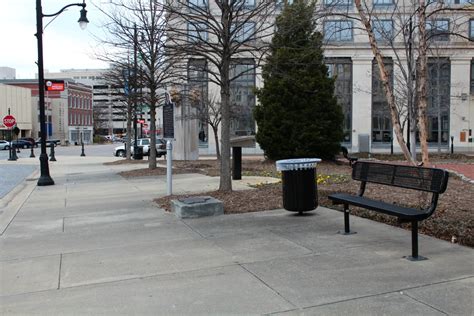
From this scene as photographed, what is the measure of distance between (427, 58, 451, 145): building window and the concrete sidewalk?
89.6 ft

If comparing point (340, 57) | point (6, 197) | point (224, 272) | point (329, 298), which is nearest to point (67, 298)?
point (224, 272)

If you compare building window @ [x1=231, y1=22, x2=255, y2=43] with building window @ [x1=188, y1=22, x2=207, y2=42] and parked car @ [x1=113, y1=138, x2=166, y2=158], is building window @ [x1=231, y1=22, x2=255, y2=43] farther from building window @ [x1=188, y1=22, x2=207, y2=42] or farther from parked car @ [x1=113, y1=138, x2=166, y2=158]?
parked car @ [x1=113, y1=138, x2=166, y2=158]

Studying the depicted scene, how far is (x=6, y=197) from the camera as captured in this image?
14086mm

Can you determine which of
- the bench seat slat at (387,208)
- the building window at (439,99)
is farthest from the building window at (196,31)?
the building window at (439,99)

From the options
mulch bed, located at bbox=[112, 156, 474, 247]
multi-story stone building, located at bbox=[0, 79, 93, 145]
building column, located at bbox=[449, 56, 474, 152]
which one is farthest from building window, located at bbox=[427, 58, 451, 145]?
multi-story stone building, located at bbox=[0, 79, 93, 145]

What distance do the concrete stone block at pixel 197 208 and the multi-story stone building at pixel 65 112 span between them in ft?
307

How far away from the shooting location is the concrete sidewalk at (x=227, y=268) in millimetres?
4582

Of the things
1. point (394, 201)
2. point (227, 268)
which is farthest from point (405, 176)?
point (394, 201)

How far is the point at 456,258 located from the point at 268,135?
17.0 m

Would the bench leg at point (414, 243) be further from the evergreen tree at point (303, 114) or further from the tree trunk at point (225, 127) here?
the evergreen tree at point (303, 114)

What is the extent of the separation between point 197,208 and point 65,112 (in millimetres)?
104777

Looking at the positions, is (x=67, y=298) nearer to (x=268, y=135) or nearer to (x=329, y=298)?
(x=329, y=298)

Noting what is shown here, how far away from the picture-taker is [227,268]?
575 centimetres

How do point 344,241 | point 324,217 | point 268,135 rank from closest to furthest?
point 344,241, point 324,217, point 268,135
